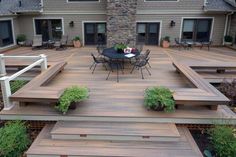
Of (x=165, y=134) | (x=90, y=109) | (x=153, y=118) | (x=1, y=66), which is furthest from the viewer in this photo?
(x=1, y=66)

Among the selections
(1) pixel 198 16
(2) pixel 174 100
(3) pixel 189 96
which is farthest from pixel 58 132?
(1) pixel 198 16

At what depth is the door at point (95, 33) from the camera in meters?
13.0

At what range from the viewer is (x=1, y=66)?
281 inches

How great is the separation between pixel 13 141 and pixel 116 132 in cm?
191

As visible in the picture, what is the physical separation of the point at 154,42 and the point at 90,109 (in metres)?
9.44

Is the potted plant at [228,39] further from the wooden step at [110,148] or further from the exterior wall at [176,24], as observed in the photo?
the wooden step at [110,148]

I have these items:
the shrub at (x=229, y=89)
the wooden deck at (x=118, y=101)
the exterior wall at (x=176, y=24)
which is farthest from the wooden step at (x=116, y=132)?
the exterior wall at (x=176, y=24)

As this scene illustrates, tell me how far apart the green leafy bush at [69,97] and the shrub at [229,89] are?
411cm

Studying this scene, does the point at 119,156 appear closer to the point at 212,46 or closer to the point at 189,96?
the point at 189,96

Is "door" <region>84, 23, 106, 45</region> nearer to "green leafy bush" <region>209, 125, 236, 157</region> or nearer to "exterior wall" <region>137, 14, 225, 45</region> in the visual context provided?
"exterior wall" <region>137, 14, 225, 45</region>

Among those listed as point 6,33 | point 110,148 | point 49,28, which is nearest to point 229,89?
point 110,148

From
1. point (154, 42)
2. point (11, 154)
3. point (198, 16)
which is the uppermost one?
point (198, 16)

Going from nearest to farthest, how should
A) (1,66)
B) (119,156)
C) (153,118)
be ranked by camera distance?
(119,156)
(153,118)
(1,66)

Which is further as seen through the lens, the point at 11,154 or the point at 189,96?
the point at 189,96
